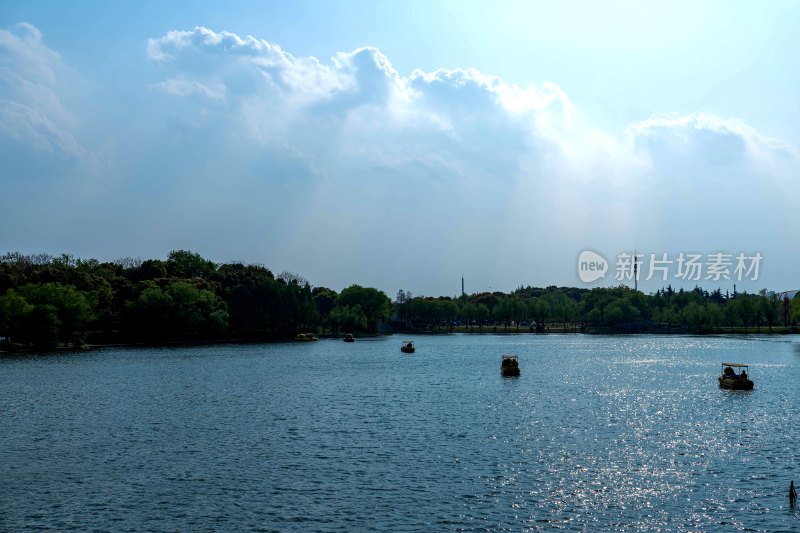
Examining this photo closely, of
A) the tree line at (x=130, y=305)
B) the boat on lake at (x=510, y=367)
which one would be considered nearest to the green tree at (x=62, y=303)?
the tree line at (x=130, y=305)

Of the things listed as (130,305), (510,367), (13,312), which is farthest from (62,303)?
(510,367)

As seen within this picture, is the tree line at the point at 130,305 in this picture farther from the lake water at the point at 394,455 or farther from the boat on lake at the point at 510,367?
the boat on lake at the point at 510,367

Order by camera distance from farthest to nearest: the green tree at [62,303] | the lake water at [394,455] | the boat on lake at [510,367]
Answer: the green tree at [62,303] < the boat on lake at [510,367] < the lake water at [394,455]

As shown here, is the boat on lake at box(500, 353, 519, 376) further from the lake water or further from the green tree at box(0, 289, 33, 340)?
the green tree at box(0, 289, 33, 340)

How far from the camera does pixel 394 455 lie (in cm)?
4181

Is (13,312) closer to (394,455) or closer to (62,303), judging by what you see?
(62,303)

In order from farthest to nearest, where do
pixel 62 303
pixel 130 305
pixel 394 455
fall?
pixel 130 305
pixel 62 303
pixel 394 455

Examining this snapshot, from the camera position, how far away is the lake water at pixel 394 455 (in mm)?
30469

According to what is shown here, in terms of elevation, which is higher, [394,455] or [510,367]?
[510,367]

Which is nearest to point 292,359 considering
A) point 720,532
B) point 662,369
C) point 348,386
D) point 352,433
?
point 348,386

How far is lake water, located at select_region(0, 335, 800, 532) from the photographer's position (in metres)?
30.5

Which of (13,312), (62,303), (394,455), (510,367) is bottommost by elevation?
(394,455)

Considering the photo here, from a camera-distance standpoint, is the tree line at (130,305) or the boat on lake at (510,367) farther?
the tree line at (130,305)

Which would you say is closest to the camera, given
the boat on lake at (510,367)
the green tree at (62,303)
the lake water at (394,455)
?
the lake water at (394,455)
